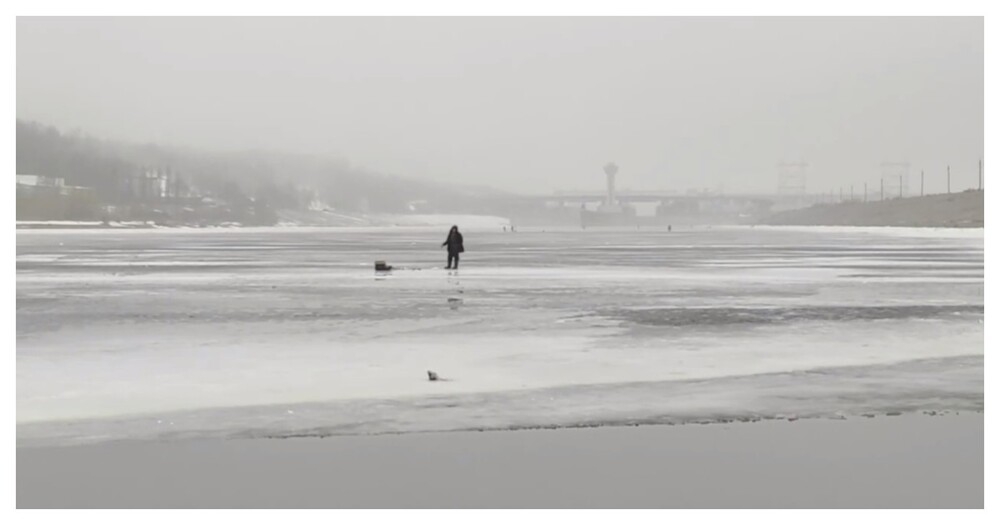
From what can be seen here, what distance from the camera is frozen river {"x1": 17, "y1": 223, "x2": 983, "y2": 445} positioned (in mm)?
10070

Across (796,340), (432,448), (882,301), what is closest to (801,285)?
(882,301)

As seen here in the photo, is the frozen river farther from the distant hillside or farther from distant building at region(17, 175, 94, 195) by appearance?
distant building at region(17, 175, 94, 195)

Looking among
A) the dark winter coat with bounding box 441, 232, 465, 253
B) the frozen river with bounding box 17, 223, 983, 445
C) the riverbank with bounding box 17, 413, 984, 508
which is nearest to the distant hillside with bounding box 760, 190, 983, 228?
the dark winter coat with bounding box 441, 232, 465, 253

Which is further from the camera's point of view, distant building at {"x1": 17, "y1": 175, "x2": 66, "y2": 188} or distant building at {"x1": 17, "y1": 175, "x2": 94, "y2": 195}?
distant building at {"x1": 17, "y1": 175, "x2": 66, "y2": 188}

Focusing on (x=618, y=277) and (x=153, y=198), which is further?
(x=153, y=198)

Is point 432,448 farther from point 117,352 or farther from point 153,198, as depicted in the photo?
point 153,198

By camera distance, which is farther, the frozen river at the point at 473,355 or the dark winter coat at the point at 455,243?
the dark winter coat at the point at 455,243

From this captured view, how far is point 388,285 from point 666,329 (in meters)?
11.8

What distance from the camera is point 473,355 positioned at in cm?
1370

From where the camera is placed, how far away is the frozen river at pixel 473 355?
1007 cm

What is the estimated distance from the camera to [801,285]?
89.2ft

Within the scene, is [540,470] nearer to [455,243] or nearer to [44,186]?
[455,243]

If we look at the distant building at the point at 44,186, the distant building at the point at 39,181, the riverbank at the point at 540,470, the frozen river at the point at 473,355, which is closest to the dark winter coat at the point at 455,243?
the frozen river at the point at 473,355

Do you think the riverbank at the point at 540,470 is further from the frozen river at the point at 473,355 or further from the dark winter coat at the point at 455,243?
the dark winter coat at the point at 455,243
